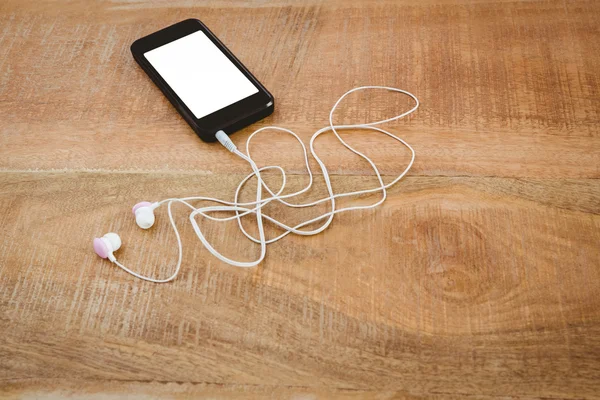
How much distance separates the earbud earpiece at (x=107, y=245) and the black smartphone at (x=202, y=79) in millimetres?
163

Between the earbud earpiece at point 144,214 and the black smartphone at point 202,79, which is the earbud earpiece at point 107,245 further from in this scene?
the black smartphone at point 202,79

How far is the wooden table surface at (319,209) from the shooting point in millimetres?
569

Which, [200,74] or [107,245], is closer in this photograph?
[107,245]

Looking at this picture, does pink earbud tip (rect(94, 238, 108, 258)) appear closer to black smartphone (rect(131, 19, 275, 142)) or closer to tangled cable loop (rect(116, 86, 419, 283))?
tangled cable loop (rect(116, 86, 419, 283))

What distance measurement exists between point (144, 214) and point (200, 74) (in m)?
0.21

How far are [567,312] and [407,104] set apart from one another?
30 cm

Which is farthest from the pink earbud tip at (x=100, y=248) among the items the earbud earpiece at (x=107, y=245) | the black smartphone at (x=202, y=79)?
the black smartphone at (x=202, y=79)

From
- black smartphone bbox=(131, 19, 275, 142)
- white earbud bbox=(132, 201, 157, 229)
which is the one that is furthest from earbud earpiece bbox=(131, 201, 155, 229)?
black smartphone bbox=(131, 19, 275, 142)

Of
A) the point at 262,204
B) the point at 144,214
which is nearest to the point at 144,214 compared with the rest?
the point at 144,214

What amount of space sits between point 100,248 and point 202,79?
25 cm

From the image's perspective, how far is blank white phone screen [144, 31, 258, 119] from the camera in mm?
728

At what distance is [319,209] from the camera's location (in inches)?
26.0

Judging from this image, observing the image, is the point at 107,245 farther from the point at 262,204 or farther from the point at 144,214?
the point at 262,204

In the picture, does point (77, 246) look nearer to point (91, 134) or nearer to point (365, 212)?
point (91, 134)
